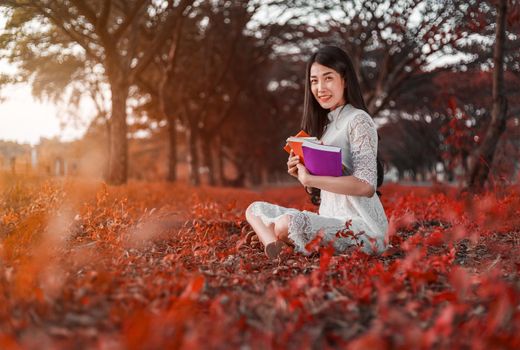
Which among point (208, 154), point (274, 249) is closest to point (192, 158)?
point (208, 154)

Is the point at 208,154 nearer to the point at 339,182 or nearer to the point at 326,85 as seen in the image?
the point at 326,85

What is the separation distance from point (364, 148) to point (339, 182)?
370 mm

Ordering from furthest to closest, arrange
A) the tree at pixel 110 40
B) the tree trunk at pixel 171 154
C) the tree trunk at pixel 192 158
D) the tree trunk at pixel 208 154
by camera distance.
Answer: the tree trunk at pixel 208 154 < the tree trunk at pixel 192 158 < the tree trunk at pixel 171 154 < the tree at pixel 110 40

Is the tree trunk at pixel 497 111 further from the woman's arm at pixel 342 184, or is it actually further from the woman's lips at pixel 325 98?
the woman's arm at pixel 342 184

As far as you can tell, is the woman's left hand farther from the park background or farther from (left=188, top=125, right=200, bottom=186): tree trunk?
(left=188, top=125, right=200, bottom=186): tree trunk

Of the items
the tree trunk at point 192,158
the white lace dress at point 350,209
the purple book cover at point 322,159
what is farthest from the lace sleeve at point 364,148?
the tree trunk at point 192,158

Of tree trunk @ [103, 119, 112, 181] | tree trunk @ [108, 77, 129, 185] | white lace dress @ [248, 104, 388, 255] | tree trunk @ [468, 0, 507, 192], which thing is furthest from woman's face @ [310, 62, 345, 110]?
tree trunk @ [103, 119, 112, 181]

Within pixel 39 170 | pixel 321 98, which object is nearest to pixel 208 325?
pixel 321 98

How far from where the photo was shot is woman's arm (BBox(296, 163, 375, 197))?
13.9 ft

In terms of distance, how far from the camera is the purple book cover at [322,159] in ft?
13.6

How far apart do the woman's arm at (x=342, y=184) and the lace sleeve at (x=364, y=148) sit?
5 cm

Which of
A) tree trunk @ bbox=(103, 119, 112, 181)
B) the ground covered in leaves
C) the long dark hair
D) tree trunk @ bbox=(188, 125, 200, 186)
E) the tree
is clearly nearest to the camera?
the ground covered in leaves

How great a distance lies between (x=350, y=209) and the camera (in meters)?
4.55

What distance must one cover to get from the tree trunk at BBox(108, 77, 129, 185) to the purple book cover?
896 centimetres
